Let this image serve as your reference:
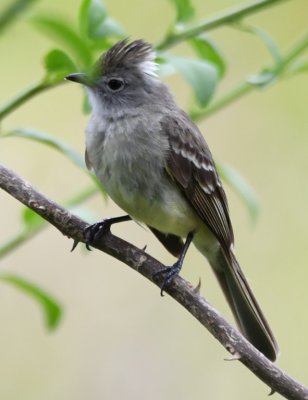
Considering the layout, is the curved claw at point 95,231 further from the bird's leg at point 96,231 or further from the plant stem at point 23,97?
the plant stem at point 23,97

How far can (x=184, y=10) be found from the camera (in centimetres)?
281

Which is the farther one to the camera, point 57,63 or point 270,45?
point 270,45

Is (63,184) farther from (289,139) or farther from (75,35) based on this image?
(75,35)

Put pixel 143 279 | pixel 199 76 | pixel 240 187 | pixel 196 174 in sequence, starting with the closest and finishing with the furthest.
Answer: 1. pixel 199 76
2. pixel 240 187
3. pixel 196 174
4. pixel 143 279

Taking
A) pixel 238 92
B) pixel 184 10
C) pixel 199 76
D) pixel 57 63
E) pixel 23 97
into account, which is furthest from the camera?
pixel 238 92

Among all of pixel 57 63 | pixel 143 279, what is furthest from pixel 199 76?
pixel 143 279

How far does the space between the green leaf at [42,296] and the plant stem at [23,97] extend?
0.50m

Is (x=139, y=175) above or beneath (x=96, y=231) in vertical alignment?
above

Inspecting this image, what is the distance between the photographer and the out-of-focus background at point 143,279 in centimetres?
567

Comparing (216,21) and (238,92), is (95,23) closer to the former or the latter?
(216,21)

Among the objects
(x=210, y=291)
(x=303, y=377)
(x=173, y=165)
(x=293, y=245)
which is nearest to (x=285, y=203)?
(x=293, y=245)

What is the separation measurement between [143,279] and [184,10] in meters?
3.44

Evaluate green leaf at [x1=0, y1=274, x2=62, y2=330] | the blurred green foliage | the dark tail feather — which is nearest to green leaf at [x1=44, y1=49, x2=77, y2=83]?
the blurred green foliage

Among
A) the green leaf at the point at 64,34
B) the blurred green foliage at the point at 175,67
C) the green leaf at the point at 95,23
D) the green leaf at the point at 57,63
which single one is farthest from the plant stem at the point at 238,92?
the green leaf at the point at 64,34
